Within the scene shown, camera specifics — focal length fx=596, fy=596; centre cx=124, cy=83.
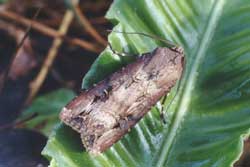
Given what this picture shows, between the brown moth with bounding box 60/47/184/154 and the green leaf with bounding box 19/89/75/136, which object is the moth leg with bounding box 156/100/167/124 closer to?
Answer: the brown moth with bounding box 60/47/184/154

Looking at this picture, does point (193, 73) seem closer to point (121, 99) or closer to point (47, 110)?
point (121, 99)

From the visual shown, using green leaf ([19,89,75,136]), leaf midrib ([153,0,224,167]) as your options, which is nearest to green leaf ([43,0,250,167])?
leaf midrib ([153,0,224,167])

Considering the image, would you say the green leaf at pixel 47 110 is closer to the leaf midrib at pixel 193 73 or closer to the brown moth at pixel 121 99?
the brown moth at pixel 121 99

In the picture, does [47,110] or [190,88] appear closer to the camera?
[190,88]

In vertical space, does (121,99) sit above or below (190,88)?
above

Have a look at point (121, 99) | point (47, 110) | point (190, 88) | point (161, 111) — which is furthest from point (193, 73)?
point (47, 110)

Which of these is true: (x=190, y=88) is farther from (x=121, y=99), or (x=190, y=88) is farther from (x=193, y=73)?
(x=121, y=99)

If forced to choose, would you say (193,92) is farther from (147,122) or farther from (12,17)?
(12,17)
